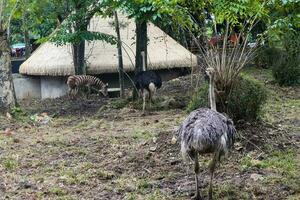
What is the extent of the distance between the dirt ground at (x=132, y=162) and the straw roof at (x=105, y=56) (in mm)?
7234

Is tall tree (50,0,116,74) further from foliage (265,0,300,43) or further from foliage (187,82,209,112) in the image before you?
foliage (265,0,300,43)

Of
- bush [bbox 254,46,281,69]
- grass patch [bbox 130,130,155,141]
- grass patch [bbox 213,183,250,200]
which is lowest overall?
grass patch [bbox 213,183,250,200]

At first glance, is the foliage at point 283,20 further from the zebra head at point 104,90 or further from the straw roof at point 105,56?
the straw roof at point 105,56

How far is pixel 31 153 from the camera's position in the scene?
7.88 m

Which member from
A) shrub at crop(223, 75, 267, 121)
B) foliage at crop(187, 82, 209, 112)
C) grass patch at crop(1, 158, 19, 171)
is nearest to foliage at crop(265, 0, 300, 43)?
shrub at crop(223, 75, 267, 121)

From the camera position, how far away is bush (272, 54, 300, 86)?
1408cm

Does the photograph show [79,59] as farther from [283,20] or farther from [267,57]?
[283,20]

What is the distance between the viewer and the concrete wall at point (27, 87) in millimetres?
19469

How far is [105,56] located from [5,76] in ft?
22.5

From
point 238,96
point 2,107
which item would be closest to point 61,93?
point 2,107

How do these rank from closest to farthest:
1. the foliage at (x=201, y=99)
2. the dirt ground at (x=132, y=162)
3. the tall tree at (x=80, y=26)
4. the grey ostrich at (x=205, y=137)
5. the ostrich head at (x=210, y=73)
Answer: the grey ostrich at (x=205, y=137) < the dirt ground at (x=132, y=162) < the ostrich head at (x=210, y=73) < the foliage at (x=201, y=99) < the tall tree at (x=80, y=26)

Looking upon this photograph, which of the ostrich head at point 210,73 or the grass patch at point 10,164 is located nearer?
the ostrich head at point 210,73

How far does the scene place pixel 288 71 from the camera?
46.2 feet

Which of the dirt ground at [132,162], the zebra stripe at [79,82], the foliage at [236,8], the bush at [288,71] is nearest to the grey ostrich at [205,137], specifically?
the dirt ground at [132,162]
